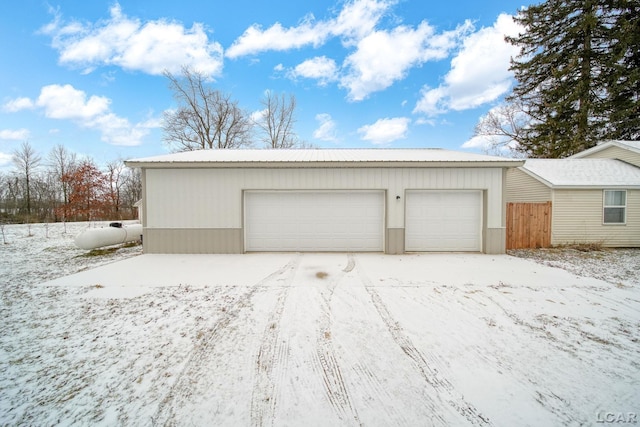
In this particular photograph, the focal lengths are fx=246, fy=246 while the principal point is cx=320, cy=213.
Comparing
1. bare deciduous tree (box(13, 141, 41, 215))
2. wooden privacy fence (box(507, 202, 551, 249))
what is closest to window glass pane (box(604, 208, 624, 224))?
wooden privacy fence (box(507, 202, 551, 249))

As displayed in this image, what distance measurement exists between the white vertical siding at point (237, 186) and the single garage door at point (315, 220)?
291mm

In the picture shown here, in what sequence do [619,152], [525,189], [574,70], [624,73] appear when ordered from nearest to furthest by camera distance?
[525,189]
[619,152]
[624,73]
[574,70]

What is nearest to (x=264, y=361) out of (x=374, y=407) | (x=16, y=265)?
(x=374, y=407)

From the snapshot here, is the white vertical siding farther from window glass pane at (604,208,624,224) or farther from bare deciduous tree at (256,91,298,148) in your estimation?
bare deciduous tree at (256,91,298,148)

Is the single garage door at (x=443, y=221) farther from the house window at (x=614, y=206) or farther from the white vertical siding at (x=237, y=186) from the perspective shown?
the house window at (x=614, y=206)

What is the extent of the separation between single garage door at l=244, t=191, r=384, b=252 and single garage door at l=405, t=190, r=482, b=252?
983 mm

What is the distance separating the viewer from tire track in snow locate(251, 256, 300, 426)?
189cm

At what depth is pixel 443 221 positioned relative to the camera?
7582 millimetres

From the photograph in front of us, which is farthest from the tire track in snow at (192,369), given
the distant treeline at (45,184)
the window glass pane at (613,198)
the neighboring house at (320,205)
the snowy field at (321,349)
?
the distant treeline at (45,184)

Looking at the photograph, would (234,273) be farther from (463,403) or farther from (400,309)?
(463,403)

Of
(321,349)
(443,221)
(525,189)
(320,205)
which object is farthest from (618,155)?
(321,349)

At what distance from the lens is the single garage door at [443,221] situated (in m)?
7.55

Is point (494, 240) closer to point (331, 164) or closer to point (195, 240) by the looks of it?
point (331, 164)

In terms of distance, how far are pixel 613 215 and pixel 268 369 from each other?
12777 millimetres
